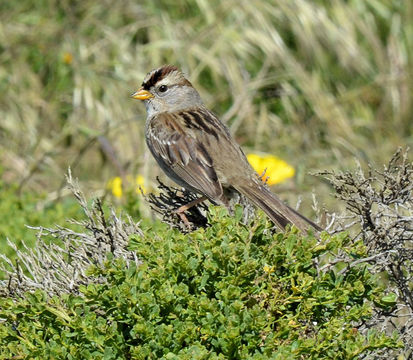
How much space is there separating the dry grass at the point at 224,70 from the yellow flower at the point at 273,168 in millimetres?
631

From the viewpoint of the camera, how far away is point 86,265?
3.18 metres

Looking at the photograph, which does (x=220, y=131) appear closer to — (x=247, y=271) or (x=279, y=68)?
(x=247, y=271)

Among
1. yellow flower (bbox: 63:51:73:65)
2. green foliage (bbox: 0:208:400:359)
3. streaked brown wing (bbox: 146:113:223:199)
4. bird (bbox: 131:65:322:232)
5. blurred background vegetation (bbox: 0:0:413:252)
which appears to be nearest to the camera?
green foliage (bbox: 0:208:400:359)

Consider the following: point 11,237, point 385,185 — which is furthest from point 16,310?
point 11,237

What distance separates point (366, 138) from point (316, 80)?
0.73m

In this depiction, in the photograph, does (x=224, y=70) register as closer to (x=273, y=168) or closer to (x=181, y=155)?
(x=273, y=168)

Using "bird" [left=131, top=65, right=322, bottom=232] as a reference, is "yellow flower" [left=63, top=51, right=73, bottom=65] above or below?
above

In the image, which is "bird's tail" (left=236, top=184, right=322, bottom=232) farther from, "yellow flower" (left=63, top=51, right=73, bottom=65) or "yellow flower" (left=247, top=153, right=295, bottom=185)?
"yellow flower" (left=63, top=51, right=73, bottom=65)

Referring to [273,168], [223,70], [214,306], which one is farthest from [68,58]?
[214,306]

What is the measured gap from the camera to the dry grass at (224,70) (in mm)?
7590

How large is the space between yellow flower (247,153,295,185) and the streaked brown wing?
5.51 ft

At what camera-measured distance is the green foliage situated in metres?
2.46

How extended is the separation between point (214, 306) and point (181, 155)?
2.09 m

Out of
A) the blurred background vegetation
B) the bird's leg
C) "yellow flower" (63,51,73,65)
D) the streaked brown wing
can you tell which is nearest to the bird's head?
the streaked brown wing
